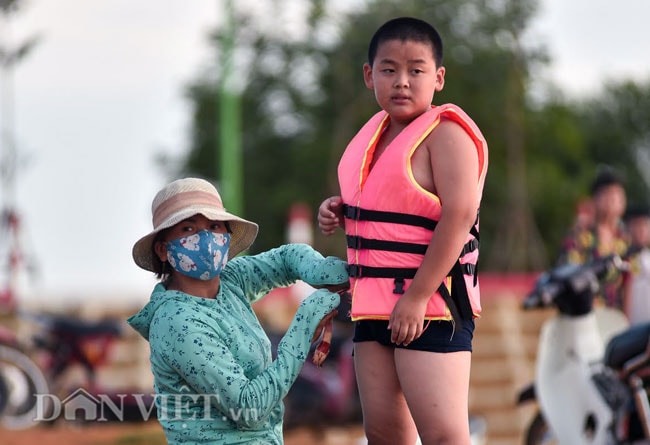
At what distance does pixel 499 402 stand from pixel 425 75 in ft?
32.9

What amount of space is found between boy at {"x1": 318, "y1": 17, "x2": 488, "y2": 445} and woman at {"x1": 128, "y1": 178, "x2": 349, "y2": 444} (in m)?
0.22

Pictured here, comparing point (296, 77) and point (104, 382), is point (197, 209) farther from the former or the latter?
point (296, 77)

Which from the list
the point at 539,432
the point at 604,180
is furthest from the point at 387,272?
the point at 604,180

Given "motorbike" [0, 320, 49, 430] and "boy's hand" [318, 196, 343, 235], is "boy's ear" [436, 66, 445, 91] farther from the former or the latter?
"motorbike" [0, 320, 49, 430]

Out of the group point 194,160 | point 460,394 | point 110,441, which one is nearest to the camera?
point 460,394

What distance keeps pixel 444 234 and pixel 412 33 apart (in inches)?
24.3

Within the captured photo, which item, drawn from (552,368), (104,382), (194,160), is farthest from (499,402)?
(194,160)

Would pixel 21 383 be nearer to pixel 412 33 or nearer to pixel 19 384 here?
pixel 19 384

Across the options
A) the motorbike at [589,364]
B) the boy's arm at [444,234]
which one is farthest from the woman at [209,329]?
the motorbike at [589,364]

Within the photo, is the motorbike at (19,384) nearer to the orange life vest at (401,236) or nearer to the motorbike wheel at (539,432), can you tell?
the motorbike wheel at (539,432)

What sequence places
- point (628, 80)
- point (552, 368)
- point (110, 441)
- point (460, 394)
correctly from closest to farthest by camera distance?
1. point (460, 394)
2. point (552, 368)
3. point (110, 441)
4. point (628, 80)

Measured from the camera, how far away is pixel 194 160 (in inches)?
1635

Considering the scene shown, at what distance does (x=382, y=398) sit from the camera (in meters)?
4.07

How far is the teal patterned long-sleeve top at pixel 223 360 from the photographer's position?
13.1 ft
